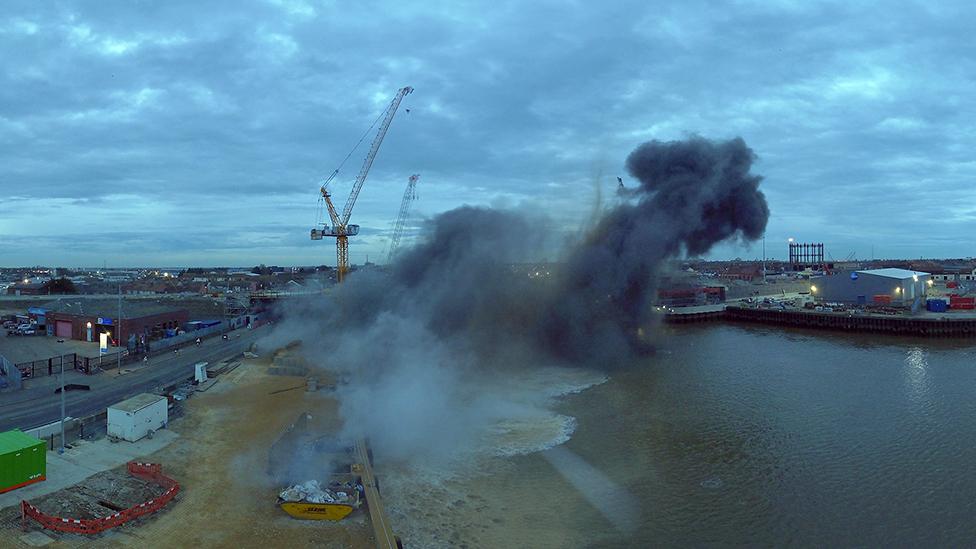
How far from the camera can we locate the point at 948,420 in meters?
28.2

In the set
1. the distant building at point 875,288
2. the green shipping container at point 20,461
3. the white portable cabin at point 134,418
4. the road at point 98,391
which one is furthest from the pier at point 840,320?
the green shipping container at point 20,461

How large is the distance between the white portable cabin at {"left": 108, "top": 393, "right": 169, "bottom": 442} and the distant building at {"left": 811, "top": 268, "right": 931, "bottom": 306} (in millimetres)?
80854

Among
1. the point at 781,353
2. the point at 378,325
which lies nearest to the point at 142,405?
the point at 378,325

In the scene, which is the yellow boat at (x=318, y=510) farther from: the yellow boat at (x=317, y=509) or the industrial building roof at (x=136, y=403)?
the industrial building roof at (x=136, y=403)

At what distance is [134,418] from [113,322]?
2714cm

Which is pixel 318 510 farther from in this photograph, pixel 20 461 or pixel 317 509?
pixel 20 461

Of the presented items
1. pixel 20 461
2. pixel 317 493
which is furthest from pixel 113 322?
pixel 317 493

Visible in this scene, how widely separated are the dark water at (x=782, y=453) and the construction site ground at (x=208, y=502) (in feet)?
27.0

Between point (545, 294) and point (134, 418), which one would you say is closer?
point (134, 418)

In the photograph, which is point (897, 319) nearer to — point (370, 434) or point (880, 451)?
point (880, 451)

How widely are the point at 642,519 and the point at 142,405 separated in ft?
63.2

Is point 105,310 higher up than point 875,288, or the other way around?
point 875,288

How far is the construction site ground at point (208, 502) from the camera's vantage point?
15.1m

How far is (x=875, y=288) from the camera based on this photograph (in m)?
74.5
